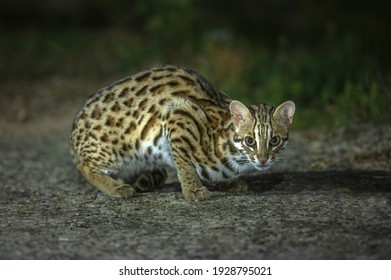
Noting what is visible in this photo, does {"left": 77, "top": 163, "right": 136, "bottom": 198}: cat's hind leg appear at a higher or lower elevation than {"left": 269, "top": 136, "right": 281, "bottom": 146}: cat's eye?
lower

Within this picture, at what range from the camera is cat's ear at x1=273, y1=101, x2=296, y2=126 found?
589 centimetres

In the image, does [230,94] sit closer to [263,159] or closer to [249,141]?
[249,141]

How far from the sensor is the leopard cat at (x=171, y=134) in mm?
5879

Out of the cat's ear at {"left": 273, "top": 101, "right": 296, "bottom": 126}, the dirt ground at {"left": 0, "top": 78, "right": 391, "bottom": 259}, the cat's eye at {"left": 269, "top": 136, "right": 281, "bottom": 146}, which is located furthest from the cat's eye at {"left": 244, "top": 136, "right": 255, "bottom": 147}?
the dirt ground at {"left": 0, "top": 78, "right": 391, "bottom": 259}

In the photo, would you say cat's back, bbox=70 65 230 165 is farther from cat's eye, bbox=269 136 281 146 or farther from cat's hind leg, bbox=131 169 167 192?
cat's eye, bbox=269 136 281 146

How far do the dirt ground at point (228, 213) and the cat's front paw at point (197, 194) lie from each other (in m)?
0.05

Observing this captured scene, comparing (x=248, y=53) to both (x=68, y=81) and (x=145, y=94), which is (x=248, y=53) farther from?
(x=145, y=94)

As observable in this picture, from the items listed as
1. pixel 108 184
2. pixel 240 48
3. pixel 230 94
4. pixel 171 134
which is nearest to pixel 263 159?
pixel 171 134

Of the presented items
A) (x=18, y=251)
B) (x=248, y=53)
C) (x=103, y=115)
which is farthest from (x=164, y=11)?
(x=18, y=251)

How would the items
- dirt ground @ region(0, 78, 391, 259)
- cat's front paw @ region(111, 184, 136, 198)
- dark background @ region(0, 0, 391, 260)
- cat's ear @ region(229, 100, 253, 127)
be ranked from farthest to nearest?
1. cat's front paw @ region(111, 184, 136, 198)
2. cat's ear @ region(229, 100, 253, 127)
3. dark background @ region(0, 0, 391, 260)
4. dirt ground @ region(0, 78, 391, 259)

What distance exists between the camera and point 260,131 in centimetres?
573

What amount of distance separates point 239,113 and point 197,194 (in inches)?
27.8

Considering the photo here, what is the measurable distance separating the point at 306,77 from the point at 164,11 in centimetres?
→ 466

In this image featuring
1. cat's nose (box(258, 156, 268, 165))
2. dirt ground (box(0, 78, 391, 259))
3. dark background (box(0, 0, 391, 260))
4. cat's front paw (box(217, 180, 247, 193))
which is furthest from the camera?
cat's front paw (box(217, 180, 247, 193))
